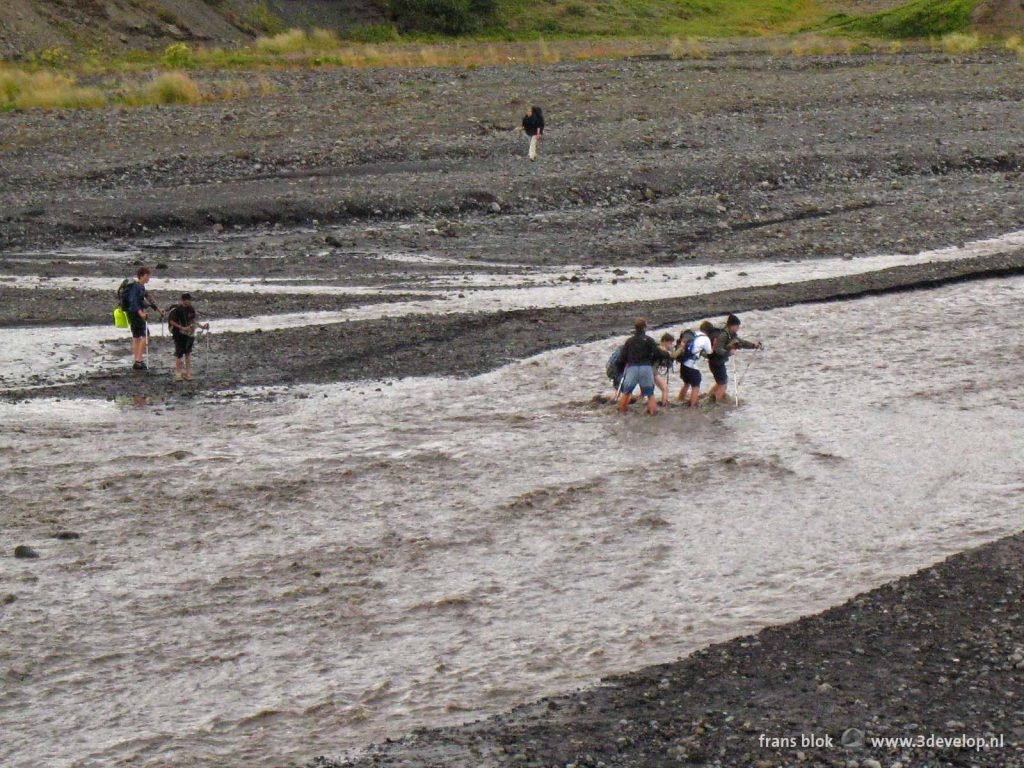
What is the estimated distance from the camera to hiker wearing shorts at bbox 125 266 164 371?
19.6 metres

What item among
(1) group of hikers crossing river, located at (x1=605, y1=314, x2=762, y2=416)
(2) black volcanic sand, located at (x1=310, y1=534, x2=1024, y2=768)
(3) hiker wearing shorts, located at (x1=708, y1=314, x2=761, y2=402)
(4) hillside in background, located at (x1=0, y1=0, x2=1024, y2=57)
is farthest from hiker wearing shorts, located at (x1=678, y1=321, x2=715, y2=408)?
(4) hillside in background, located at (x1=0, y1=0, x2=1024, y2=57)

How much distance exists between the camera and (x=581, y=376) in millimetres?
20094

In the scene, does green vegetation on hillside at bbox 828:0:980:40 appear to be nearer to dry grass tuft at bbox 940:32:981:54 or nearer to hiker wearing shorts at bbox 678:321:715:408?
dry grass tuft at bbox 940:32:981:54

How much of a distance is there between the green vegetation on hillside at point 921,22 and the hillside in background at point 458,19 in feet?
0.15

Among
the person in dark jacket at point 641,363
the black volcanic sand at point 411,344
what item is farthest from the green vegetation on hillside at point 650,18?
the person in dark jacket at point 641,363

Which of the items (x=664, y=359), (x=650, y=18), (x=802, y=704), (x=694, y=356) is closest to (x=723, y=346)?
(x=694, y=356)

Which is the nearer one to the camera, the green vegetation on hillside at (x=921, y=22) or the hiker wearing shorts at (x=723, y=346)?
the hiker wearing shorts at (x=723, y=346)

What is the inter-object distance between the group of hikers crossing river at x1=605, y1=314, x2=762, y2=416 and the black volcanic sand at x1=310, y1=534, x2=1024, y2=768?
5.91 meters

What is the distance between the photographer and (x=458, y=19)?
61.1 meters

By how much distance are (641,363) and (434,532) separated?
14.5ft

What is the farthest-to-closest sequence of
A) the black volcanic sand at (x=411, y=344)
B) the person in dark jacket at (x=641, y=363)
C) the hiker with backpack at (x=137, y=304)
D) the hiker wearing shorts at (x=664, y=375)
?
the black volcanic sand at (x=411, y=344) → the hiker with backpack at (x=137, y=304) → the hiker wearing shorts at (x=664, y=375) → the person in dark jacket at (x=641, y=363)

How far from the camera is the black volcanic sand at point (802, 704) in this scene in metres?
10.3

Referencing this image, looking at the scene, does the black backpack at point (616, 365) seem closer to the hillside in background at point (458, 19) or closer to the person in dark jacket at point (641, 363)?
the person in dark jacket at point (641, 363)

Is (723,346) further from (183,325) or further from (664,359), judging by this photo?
(183,325)
